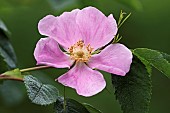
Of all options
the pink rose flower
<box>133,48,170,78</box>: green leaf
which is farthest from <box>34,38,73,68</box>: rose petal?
<box>133,48,170,78</box>: green leaf

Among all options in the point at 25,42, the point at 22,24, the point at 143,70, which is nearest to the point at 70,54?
the point at 143,70

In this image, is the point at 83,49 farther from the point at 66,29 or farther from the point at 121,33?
the point at 121,33

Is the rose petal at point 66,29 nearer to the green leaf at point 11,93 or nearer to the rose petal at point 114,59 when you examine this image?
the rose petal at point 114,59

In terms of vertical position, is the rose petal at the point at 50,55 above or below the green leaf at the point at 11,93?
above

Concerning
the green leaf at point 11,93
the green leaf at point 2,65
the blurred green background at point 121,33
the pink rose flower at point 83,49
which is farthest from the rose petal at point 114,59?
the blurred green background at point 121,33

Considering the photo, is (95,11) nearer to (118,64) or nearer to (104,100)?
(118,64)
